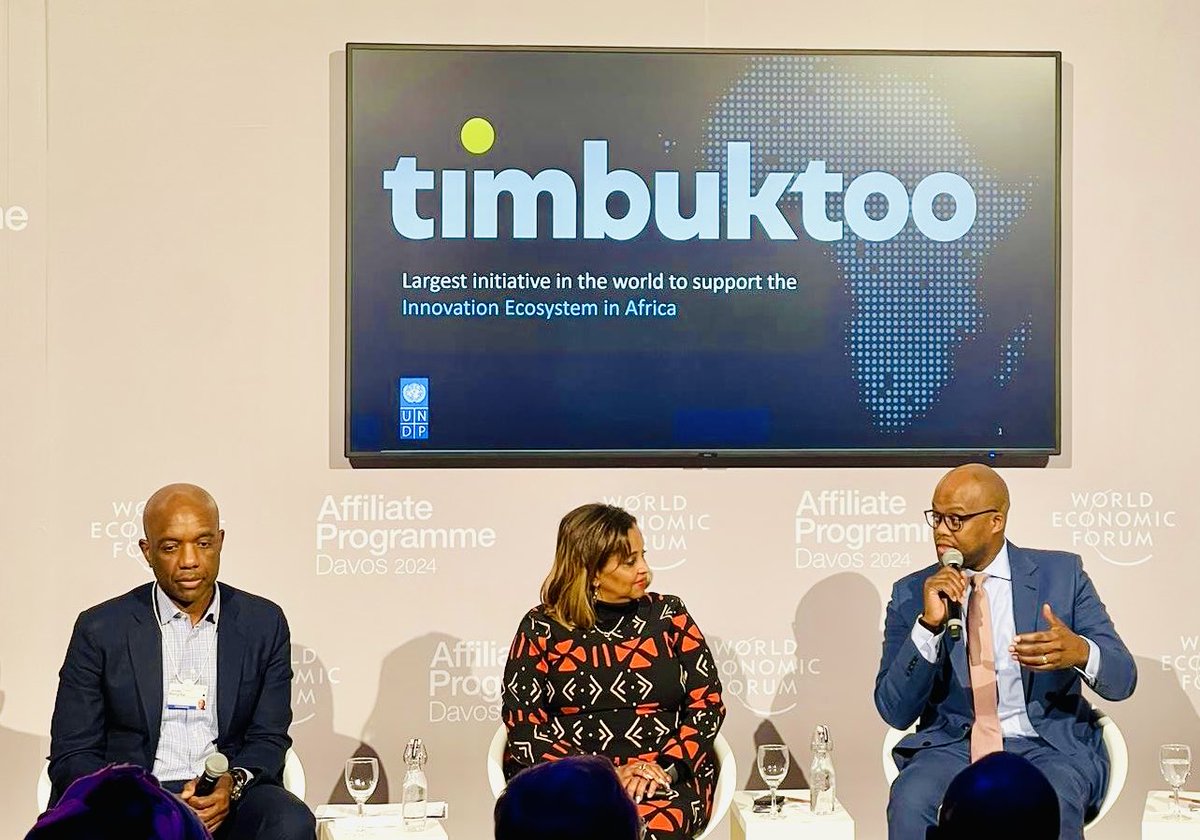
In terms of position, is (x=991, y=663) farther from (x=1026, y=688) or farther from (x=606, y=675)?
(x=606, y=675)

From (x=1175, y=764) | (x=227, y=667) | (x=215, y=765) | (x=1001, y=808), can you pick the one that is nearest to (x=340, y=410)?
(x=227, y=667)

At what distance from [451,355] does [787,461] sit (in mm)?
1185

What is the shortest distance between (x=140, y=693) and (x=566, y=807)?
2.47m

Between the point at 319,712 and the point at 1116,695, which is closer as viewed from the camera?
the point at 1116,695

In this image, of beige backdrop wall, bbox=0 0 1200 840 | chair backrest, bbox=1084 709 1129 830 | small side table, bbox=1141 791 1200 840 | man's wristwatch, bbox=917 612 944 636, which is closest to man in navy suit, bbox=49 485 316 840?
beige backdrop wall, bbox=0 0 1200 840

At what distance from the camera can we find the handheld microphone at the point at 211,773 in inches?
149

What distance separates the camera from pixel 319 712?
5000 millimetres

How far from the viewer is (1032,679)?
4.29m

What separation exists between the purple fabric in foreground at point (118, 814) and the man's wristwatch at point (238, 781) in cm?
217

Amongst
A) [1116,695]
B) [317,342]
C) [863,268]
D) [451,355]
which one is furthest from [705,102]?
[1116,695]

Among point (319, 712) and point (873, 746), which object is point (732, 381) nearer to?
point (873, 746)

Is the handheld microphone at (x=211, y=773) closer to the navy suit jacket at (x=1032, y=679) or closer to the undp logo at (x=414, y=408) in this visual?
the undp logo at (x=414, y=408)

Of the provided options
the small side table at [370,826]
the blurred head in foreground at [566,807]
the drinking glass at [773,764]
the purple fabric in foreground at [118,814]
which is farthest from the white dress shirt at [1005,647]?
the purple fabric in foreground at [118,814]

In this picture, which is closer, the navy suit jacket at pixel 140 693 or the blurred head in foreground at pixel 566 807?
the blurred head in foreground at pixel 566 807
